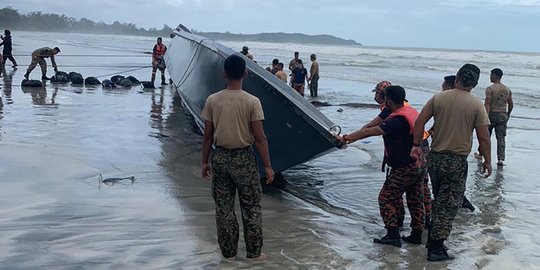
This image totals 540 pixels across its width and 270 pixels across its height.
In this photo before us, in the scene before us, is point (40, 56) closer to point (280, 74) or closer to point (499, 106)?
point (280, 74)

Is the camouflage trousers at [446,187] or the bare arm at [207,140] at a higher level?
the bare arm at [207,140]

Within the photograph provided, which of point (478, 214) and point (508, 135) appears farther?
point (508, 135)

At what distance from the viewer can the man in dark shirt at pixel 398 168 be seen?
527cm

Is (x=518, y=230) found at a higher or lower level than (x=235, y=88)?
lower

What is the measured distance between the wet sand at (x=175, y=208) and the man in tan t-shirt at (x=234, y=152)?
11.4 inches

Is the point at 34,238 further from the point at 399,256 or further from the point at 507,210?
the point at 507,210

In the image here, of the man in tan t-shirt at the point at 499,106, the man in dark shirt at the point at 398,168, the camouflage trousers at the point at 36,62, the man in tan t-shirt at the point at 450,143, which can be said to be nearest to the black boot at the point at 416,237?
the man in dark shirt at the point at 398,168

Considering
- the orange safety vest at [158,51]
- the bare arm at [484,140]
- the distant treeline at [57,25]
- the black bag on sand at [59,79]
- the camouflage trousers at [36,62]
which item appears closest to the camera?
the bare arm at [484,140]

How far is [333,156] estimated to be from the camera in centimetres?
1005

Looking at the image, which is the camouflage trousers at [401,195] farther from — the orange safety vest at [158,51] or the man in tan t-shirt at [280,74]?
the orange safety vest at [158,51]

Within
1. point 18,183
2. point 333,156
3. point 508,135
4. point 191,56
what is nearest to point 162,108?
point 191,56

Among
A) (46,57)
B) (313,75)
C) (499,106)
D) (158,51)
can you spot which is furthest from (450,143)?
(46,57)

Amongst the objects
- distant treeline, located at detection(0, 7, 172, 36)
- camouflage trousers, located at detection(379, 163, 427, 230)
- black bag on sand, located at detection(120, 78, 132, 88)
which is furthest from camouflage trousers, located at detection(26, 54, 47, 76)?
distant treeline, located at detection(0, 7, 172, 36)

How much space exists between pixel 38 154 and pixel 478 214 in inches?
238
